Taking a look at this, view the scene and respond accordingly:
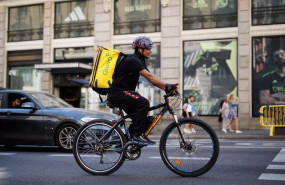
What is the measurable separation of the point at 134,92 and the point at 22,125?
4686 mm

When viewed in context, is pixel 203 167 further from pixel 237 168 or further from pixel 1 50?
pixel 1 50

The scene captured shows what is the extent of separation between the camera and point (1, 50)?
2442 cm

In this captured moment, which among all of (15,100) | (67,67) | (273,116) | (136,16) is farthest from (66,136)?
(136,16)

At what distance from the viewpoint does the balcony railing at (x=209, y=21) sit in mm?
19594

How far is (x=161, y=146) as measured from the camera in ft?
17.1

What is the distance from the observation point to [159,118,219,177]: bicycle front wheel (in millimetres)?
5047

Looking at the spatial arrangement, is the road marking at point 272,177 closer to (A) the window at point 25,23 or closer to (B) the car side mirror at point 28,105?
(B) the car side mirror at point 28,105

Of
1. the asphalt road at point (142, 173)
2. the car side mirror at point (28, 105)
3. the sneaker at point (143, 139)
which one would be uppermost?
the car side mirror at point (28, 105)

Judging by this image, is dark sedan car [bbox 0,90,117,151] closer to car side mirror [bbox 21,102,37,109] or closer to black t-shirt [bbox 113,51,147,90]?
car side mirror [bbox 21,102,37,109]

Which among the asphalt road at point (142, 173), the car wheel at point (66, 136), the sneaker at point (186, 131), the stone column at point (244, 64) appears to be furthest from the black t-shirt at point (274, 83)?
the sneaker at point (186, 131)

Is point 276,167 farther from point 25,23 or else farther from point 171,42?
point 25,23

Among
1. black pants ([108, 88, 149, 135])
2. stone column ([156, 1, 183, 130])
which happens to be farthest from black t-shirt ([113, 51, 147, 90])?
stone column ([156, 1, 183, 130])

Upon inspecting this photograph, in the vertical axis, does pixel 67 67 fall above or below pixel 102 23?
below

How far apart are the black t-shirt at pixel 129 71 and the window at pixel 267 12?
15044 millimetres
